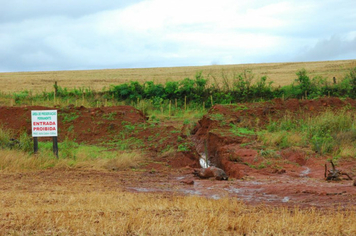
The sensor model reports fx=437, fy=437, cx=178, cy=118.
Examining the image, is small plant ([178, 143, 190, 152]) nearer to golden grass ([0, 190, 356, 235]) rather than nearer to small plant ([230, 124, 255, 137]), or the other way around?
small plant ([230, 124, 255, 137])

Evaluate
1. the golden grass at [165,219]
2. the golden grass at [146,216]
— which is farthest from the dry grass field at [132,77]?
the golden grass at [165,219]

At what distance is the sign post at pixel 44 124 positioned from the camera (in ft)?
50.4

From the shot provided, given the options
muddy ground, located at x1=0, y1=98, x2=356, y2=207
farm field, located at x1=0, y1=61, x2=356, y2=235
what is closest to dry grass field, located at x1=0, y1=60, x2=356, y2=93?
muddy ground, located at x1=0, y1=98, x2=356, y2=207

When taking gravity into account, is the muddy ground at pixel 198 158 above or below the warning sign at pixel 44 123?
below

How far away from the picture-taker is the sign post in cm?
1537

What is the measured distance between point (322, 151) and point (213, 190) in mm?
6813


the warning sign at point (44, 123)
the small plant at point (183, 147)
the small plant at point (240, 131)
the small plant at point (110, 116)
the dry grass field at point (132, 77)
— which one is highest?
the dry grass field at point (132, 77)

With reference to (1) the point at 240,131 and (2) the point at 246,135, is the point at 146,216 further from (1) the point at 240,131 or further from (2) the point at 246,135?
A: (1) the point at 240,131

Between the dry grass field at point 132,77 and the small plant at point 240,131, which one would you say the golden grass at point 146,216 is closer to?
the small plant at point 240,131

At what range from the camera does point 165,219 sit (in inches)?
268

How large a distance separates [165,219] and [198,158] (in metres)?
11.0

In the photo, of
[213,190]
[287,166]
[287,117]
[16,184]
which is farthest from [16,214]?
[287,117]

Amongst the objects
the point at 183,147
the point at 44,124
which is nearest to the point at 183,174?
the point at 183,147

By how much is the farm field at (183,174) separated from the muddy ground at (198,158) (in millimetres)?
43
